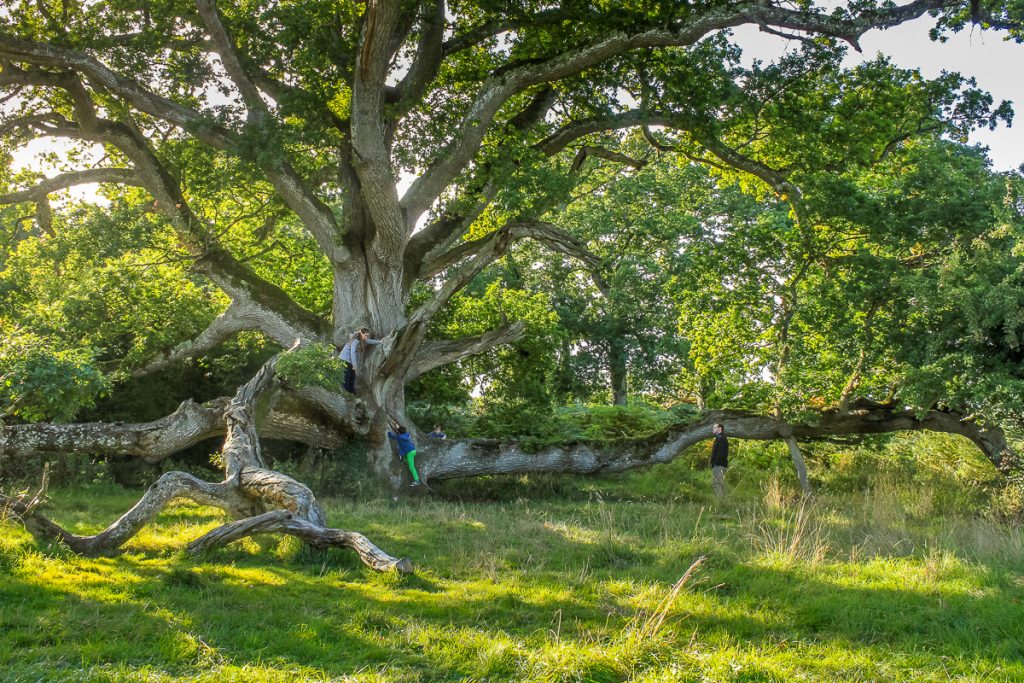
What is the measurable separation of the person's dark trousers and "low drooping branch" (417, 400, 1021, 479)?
2.22m

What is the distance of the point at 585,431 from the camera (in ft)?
77.4

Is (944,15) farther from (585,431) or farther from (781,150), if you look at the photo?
(585,431)

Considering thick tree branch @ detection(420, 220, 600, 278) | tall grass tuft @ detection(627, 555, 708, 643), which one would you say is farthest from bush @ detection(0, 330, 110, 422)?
tall grass tuft @ detection(627, 555, 708, 643)

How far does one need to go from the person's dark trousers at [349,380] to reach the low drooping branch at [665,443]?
2.22 meters

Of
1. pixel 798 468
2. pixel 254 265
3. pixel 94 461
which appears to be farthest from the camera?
pixel 254 265

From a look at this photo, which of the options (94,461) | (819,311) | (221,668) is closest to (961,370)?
(819,311)

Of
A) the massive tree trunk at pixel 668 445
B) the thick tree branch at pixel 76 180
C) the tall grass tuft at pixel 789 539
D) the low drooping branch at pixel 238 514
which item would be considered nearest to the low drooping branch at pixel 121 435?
the massive tree trunk at pixel 668 445

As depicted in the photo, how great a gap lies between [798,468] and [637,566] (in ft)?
36.3

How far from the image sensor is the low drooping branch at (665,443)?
57.8 feet

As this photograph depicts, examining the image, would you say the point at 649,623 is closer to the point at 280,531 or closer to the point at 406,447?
the point at 280,531

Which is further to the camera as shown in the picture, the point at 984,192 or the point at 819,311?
the point at 819,311

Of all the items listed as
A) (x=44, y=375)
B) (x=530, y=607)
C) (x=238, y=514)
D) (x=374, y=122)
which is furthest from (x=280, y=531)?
(x=374, y=122)

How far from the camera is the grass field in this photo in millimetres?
5641

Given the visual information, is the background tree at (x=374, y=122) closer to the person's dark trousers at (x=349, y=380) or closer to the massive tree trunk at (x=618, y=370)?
the person's dark trousers at (x=349, y=380)
